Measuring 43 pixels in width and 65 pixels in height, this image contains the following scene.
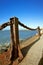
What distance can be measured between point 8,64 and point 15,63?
0.23m

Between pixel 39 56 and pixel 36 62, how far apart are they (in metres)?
0.51

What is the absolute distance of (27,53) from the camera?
418 cm

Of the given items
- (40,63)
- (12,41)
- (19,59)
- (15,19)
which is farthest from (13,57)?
(15,19)

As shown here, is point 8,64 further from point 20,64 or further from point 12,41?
point 12,41

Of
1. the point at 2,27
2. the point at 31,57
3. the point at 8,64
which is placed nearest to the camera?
the point at 8,64

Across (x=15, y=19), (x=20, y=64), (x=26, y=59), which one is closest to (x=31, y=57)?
(x=26, y=59)

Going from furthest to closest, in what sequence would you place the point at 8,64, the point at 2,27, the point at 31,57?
the point at 31,57, the point at 2,27, the point at 8,64

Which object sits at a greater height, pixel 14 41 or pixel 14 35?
pixel 14 35

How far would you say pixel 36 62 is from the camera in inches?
146

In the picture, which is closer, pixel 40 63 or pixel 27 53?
pixel 40 63

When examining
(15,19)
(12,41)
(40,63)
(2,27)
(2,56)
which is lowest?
(40,63)

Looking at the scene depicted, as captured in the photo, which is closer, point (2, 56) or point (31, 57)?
point (2, 56)

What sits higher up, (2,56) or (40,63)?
(2,56)

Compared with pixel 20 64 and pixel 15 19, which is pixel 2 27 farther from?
pixel 20 64
